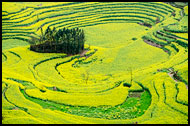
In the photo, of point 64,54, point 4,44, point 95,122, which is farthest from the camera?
point 4,44

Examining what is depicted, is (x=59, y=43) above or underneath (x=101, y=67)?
above

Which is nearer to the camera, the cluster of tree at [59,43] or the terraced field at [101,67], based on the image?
the terraced field at [101,67]

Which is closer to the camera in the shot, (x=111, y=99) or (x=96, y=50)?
(x=111, y=99)

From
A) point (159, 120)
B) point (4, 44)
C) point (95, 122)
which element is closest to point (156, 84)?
point (159, 120)

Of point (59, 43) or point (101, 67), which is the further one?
point (59, 43)

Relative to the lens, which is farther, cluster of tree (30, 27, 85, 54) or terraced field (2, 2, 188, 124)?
cluster of tree (30, 27, 85, 54)

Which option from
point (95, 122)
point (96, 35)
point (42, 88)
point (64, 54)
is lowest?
point (95, 122)

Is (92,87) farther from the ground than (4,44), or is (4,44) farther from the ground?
(4,44)

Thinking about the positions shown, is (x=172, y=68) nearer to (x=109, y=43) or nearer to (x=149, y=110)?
(x=149, y=110)
